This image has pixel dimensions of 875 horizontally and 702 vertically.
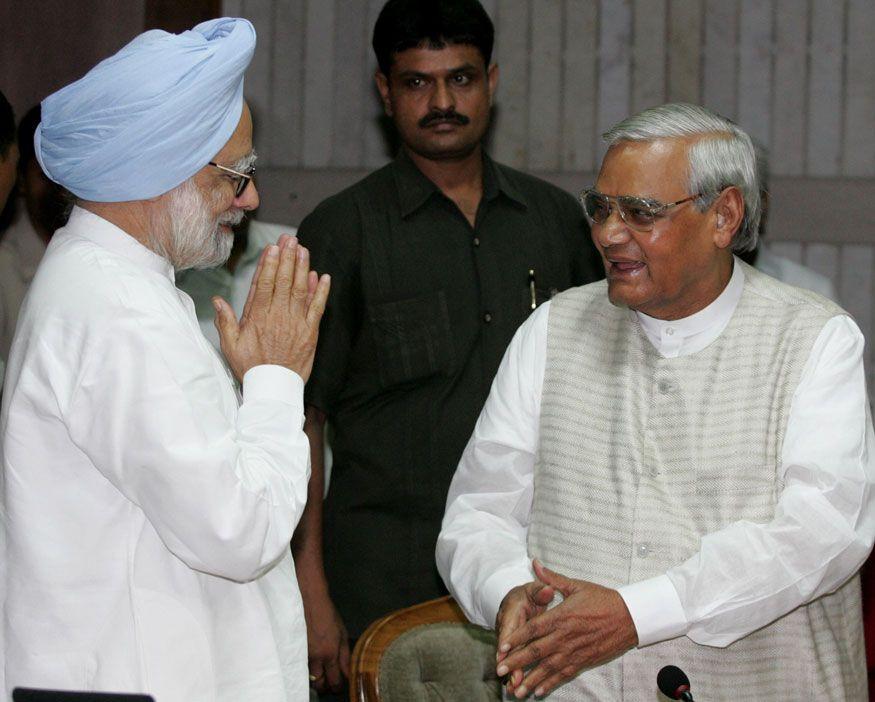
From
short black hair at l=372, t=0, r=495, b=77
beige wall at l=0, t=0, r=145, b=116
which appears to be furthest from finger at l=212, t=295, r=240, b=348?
beige wall at l=0, t=0, r=145, b=116

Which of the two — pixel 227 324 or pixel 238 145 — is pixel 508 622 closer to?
pixel 227 324

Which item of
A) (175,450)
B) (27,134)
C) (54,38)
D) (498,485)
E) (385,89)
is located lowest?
(498,485)

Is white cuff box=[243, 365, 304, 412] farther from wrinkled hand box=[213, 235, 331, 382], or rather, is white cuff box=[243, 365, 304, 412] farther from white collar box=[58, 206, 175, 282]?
white collar box=[58, 206, 175, 282]

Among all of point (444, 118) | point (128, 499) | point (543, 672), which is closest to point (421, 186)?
point (444, 118)

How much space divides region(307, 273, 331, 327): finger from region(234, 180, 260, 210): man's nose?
18cm

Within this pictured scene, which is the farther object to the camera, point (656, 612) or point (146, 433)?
point (656, 612)

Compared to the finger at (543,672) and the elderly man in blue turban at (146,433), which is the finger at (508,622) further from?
the elderly man in blue turban at (146,433)

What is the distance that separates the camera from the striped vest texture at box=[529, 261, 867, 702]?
8.15ft

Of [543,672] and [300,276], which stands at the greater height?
[300,276]

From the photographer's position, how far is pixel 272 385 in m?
2.27

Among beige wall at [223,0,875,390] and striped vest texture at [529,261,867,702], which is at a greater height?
beige wall at [223,0,875,390]

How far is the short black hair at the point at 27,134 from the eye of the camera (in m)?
4.70

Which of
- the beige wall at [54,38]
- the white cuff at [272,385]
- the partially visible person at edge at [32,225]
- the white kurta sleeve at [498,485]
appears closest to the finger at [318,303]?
the white cuff at [272,385]

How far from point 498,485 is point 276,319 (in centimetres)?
63
